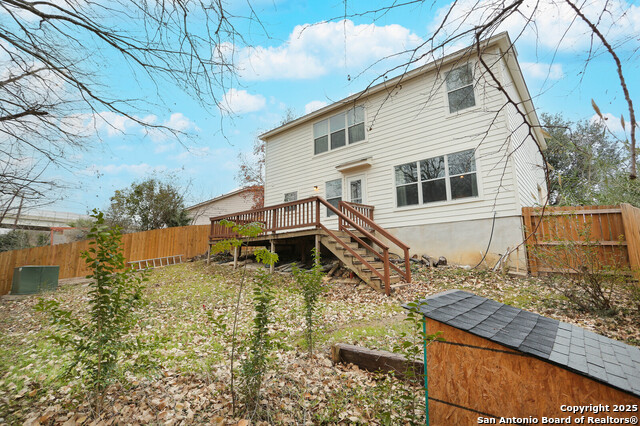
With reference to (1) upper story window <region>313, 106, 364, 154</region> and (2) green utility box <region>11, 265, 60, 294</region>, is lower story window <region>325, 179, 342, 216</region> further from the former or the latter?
(2) green utility box <region>11, 265, 60, 294</region>

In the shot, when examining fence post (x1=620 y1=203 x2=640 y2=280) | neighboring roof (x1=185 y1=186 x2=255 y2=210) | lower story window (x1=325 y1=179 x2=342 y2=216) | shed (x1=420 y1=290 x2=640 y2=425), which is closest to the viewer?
shed (x1=420 y1=290 x2=640 y2=425)

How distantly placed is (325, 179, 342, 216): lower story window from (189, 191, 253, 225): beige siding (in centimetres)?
1021

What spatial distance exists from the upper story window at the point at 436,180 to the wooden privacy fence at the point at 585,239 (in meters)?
1.73

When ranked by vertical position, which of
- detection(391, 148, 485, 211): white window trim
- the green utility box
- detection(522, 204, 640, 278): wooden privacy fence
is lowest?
the green utility box

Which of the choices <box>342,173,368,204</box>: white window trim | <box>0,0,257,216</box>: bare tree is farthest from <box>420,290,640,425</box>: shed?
<box>342,173,368,204</box>: white window trim

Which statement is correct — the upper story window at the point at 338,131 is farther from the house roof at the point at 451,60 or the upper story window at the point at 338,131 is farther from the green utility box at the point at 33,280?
the green utility box at the point at 33,280

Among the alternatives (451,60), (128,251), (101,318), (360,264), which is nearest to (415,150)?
(360,264)

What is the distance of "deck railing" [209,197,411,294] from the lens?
291 inches

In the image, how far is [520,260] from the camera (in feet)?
25.6

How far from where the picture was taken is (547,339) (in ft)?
5.99

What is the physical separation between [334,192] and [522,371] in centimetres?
1024

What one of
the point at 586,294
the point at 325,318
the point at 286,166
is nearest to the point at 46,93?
the point at 325,318

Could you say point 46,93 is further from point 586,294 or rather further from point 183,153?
point 586,294

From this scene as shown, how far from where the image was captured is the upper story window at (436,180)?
8.72 metres
